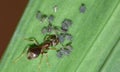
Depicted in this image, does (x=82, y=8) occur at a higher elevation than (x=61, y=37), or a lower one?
higher

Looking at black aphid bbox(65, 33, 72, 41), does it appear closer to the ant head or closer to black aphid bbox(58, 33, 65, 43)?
black aphid bbox(58, 33, 65, 43)

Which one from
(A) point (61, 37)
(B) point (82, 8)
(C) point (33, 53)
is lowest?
(C) point (33, 53)

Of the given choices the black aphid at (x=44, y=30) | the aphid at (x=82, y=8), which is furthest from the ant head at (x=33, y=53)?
the aphid at (x=82, y=8)

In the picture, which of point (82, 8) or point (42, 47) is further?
point (42, 47)

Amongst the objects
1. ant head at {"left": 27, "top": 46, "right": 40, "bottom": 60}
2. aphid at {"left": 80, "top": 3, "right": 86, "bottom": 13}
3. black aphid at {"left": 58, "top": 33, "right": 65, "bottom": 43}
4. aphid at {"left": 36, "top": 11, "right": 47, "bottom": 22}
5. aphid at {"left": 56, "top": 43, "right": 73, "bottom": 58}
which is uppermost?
aphid at {"left": 80, "top": 3, "right": 86, "bottom": 13}

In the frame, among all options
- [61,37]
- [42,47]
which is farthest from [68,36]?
[42,47]

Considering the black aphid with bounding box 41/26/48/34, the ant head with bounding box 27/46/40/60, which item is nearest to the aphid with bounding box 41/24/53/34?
the black aphid with bounding box 41/26/48/34

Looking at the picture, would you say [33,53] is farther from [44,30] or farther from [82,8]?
[82,8]

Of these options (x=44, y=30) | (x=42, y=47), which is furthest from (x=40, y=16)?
(x=42, y=47)
